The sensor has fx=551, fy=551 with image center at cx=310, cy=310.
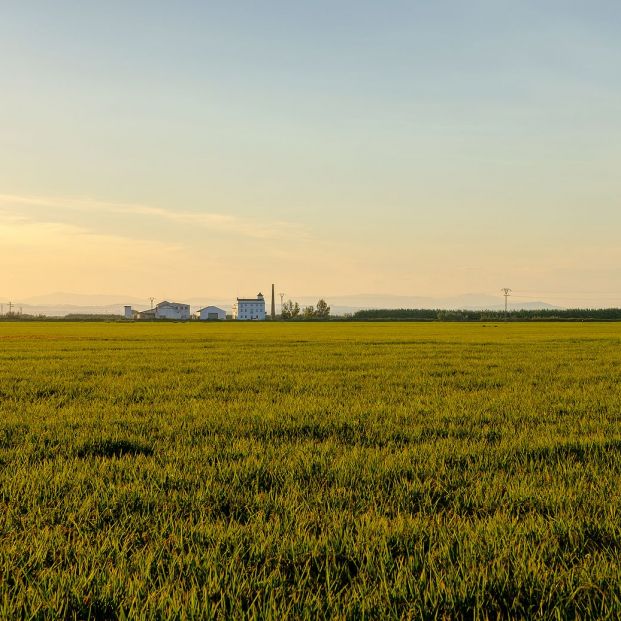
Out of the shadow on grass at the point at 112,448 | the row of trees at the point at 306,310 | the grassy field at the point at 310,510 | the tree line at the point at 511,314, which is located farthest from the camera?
the row of trees at the point at 306,310

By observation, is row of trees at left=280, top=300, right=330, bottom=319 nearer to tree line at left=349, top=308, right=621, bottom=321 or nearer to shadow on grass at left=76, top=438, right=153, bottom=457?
tree line at left=349, top=308, right=621, bottom=321

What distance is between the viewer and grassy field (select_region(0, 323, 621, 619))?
3.09m

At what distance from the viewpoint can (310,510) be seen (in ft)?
14.4

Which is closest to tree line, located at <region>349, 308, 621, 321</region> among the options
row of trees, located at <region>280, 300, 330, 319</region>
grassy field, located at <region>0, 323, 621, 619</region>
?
row of trees, located at <region>280, 300, 330, 319</region>

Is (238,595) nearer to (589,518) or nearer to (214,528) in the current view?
(214,528)

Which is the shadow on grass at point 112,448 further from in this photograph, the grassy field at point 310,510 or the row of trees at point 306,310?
the row of trees at point 306,310

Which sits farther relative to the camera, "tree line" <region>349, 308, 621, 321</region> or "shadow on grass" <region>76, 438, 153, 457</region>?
"tree line" <region>349, 308, 621, 321</region>

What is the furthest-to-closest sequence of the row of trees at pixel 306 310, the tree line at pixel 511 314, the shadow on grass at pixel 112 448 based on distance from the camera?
the row of trees at pixel 306 310, the tree line at pixel 511 314, the shadow on grass at pixel 112 448

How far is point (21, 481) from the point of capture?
16.8 ft

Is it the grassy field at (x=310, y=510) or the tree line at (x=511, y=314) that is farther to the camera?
the tree line at (x=511, y=314)

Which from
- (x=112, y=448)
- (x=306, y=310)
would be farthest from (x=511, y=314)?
(x=112, y=448)

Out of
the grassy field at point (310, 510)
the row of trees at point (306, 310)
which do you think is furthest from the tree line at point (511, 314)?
the grassy field at point (310, 510)

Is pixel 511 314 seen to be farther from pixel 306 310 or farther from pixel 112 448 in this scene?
pixel 112 448

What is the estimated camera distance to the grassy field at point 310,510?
3.09m
